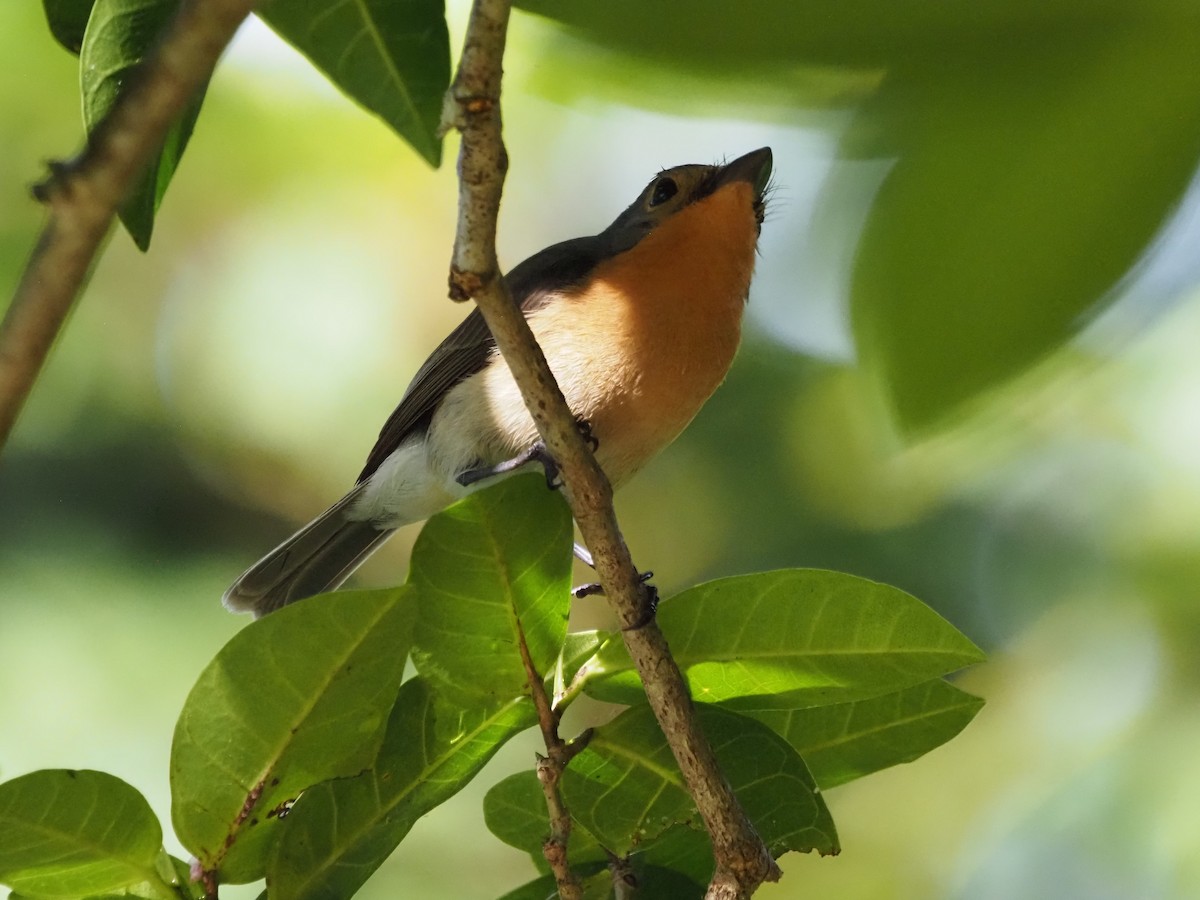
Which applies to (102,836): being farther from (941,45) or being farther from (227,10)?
(941,45)

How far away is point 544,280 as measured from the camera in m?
3.02

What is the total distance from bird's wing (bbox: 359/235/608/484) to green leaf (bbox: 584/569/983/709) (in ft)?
4.51

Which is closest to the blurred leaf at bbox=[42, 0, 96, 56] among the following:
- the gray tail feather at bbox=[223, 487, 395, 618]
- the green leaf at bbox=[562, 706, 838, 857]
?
the green leaf at bbox=[562, 706, 838, 857]

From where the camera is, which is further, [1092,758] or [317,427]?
[317,427]

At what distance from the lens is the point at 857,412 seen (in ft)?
11.5

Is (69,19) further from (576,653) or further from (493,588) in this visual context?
(576,653)

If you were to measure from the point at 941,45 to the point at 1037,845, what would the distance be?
2336 millimetres

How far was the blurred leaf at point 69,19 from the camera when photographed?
56.1 inches

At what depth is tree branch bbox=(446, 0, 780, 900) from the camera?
1277 millimetres

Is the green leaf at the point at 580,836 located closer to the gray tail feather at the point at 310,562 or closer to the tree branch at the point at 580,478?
the tree branch at the point at 580,478

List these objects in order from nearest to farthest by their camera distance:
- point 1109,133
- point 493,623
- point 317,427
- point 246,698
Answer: point 1109,133, point 246,698, point 493,623, point 317,427

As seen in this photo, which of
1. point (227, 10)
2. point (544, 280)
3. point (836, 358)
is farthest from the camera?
point (836, 358)

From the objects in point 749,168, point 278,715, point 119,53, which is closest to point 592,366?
point 749,168

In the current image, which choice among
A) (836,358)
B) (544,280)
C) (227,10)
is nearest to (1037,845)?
(836,358)
